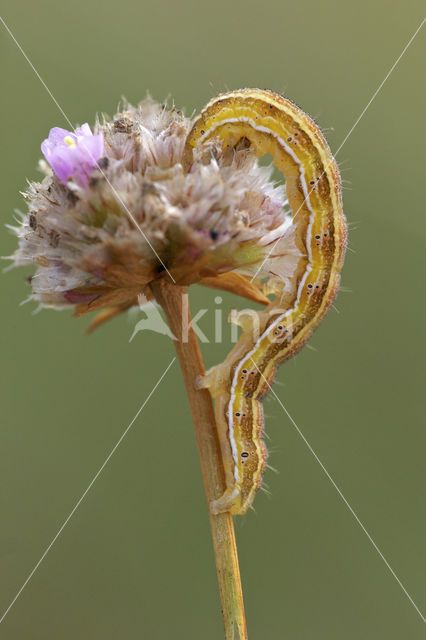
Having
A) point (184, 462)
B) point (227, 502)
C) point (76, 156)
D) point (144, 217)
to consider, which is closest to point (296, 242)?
point (144, 217)

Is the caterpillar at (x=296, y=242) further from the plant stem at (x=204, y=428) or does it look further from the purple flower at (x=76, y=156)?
the purple flower at (x=76, y=156)

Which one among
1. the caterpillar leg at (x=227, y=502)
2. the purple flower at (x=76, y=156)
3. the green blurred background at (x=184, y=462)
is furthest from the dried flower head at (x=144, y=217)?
the green blurred background at (x=184, y=462)

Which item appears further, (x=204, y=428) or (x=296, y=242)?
(x=296, y=242)

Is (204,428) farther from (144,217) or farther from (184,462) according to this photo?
(184,462)

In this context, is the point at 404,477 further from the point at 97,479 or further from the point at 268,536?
the point at 97,479

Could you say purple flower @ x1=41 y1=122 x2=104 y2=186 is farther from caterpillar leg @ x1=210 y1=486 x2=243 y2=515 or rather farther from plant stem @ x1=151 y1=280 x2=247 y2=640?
caterpillar leg @ x1=210 y1=486 x2=243 y2=515

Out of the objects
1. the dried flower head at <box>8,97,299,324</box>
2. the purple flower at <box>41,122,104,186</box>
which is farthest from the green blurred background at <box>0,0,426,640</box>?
the purple flower at <box>41,122,104,186</box>

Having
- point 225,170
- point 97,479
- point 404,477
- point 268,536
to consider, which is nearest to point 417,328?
point 404,477

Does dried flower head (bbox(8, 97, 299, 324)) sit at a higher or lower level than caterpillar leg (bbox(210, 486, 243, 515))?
higher
